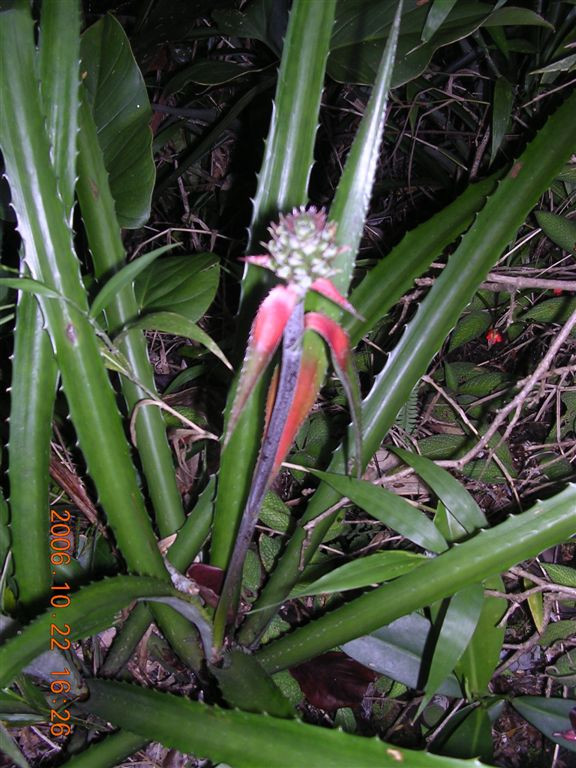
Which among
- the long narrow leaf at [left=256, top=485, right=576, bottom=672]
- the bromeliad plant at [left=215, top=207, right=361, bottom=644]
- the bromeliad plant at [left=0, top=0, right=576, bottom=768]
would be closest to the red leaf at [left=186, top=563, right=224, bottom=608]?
the bromeliad plant at [left=0, top=0, right=576, bottom=768]

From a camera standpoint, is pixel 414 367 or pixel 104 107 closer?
pixel 414 367

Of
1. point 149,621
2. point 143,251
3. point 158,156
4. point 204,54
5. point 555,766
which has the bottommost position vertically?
point 555,766

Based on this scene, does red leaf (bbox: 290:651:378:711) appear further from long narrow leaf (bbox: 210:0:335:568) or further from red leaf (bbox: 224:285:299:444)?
red leaf (bbox: 224:285:299:444)

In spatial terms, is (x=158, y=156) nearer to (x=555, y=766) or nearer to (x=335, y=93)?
(x=335, y=93)

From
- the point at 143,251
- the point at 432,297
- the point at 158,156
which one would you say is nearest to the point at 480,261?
the point at 432,297

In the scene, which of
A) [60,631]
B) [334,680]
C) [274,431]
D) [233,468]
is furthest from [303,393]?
[334,680]

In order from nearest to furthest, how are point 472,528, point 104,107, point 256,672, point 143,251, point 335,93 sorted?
point 256,672 < point 472,528 < point 104,107 < point 143,251 < point 335,93

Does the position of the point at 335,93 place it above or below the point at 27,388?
above

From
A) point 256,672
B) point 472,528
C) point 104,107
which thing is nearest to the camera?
point 256,672
